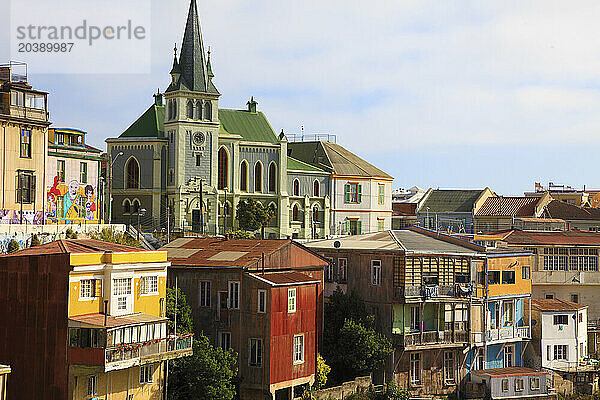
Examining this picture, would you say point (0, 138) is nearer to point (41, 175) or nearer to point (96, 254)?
point (41, 175)

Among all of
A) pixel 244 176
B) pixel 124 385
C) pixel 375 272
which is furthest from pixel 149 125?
pixel 124 385

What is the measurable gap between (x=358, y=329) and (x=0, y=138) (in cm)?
2172

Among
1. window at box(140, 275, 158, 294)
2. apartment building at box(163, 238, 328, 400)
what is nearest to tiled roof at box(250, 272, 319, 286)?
apartment building at box(163, 238, 328, 400)

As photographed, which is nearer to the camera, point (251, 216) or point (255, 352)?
point (255, 352)

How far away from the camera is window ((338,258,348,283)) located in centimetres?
5231

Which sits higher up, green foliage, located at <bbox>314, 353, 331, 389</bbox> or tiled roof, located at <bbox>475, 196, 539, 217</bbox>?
tiled roof, located at <bbox>475, 196, 539, 217</bbox>

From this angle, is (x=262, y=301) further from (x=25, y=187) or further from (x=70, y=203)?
(x=70, y=203)

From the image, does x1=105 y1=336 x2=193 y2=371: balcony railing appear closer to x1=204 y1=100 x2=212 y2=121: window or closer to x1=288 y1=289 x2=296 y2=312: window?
x1=288 y1=289 x2=296 y2=312: window

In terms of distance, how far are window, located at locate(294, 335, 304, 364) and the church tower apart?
100 feet

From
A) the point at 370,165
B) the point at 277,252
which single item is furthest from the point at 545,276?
the point at 370,165

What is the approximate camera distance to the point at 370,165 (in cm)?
9169

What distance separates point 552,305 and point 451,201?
144ft

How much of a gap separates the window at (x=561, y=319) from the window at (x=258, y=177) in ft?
103

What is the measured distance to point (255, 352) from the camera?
4231 cm
